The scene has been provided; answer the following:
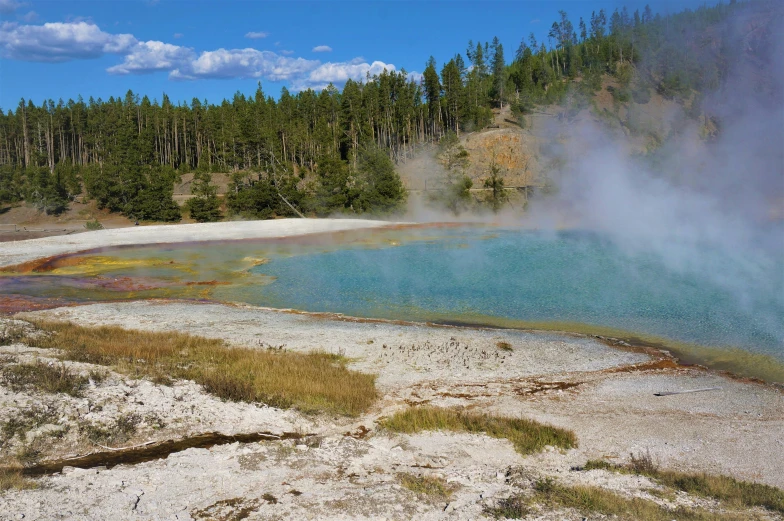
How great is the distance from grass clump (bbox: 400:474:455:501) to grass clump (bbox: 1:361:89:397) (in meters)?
3.95

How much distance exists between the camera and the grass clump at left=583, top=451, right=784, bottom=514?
4.84 meters

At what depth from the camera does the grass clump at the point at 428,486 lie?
4996mm

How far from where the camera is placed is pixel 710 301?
42.5 feet

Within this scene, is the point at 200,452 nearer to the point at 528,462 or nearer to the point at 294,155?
the point at 528,462

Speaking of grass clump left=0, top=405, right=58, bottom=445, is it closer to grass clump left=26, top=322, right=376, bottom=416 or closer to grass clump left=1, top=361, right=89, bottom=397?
grass clump left=1, top=361, right=89, bottom=397

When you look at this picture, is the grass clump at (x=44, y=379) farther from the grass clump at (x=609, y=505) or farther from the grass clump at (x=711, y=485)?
the grass clump at (x=711, y=485)

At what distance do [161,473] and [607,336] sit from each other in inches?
321

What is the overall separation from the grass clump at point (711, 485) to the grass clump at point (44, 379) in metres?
5.66

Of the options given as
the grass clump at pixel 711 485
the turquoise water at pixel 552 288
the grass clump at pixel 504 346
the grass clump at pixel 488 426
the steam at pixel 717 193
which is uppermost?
the steam at pixel 717 193

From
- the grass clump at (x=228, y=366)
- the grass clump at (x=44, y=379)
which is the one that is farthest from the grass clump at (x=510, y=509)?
the grass clump at (x=44, y=379)

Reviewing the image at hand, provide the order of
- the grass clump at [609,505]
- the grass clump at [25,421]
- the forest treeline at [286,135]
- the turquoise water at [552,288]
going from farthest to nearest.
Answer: the forest treeline at [286,135] < the turquoise water at [552,288] < the grass clump at [25,421] < the grass clump at [609,505]

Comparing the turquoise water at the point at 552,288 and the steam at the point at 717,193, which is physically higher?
the steam at the point at 717,193

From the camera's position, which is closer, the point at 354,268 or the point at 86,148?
the point at 354,268

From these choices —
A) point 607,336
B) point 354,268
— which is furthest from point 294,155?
point 607,336
